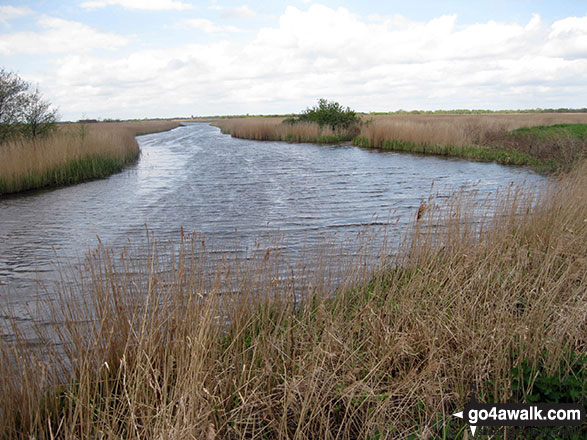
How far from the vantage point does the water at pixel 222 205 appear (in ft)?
25.8

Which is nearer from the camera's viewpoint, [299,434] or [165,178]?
[299,434]

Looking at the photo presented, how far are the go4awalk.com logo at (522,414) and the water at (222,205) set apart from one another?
2412 mm

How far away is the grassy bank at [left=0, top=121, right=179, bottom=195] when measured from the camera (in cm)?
1395

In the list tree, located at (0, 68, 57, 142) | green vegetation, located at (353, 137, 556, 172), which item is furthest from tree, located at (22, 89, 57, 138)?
green vegetation, located at (353, 137, 556, 172)

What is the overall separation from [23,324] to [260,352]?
305cm

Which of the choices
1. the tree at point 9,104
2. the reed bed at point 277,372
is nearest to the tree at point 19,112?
the tree at point 9,104

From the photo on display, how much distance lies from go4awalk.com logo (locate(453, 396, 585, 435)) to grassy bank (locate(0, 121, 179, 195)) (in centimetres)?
1472

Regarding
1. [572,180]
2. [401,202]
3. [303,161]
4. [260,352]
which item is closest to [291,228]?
[401,202]

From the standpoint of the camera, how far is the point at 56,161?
1564 centimetres

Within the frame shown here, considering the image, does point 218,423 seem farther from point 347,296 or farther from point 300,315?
point 347,296

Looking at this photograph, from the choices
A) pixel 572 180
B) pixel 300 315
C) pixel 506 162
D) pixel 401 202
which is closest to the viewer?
pixel 300 315

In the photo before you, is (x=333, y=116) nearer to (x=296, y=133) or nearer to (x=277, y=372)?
(x=296, y=133)

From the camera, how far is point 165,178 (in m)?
16.9

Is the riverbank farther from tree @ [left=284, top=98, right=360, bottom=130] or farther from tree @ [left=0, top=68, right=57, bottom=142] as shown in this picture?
tree @ [left=0, top=68, right=57, bottom=142]
